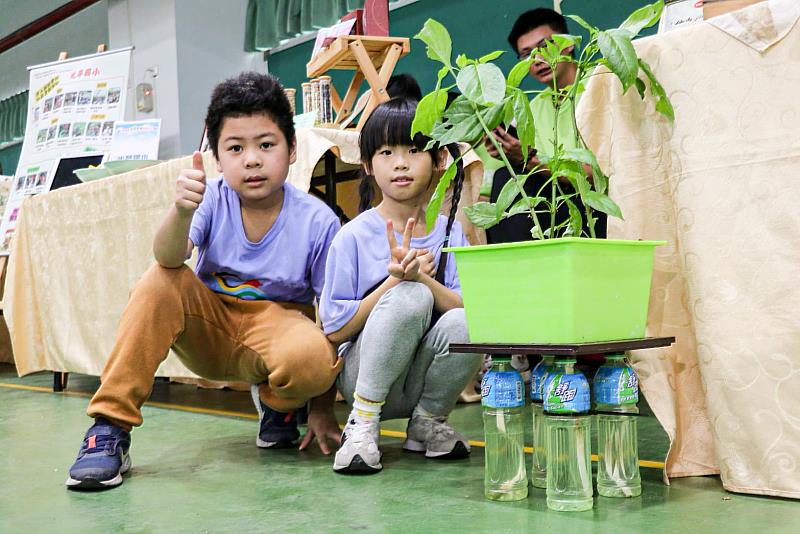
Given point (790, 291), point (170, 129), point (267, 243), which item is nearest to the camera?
point (790, 291)

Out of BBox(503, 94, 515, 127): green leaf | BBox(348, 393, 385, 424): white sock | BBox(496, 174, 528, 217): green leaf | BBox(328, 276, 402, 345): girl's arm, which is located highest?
BBox(503, 94, 515, 127): green leaf

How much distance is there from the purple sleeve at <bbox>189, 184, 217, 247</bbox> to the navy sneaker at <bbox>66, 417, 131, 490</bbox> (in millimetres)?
415

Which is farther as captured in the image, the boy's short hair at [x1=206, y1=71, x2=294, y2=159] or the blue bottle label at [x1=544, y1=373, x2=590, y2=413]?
the boy's short hair at [x1=206, y1=71, x2=294, y2=159]

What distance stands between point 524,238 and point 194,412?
105 centimetres

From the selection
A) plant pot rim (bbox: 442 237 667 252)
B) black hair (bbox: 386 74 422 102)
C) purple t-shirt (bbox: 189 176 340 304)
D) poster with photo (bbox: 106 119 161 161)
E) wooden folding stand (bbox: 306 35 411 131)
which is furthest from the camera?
poster with photo (bbox: 106 119 161 161)

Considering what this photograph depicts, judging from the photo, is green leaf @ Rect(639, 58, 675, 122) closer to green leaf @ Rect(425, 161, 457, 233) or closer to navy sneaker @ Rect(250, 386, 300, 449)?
green leaf @ Rect(425, 161, 457, 233)

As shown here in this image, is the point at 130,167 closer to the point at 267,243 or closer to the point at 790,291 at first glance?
the point at 267,243

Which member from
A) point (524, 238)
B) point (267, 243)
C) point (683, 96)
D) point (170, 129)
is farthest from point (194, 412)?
point (170, 129)

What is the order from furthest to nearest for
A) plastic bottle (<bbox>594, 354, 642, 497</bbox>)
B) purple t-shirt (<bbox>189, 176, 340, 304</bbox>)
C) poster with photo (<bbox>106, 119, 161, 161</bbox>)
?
poster with photo (<bbox>106, 119, 161, 161</bbox>), purple t-shirt (<bbox>189, 176, 340, 304</bbox>), plastic bottle (<bbox>594, 354, 642, 497</bbox>)

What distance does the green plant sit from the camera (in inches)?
47.9

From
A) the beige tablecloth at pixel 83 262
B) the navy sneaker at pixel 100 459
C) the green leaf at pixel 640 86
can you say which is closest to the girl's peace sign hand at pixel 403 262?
Result: the green leaf at pixel 640 86

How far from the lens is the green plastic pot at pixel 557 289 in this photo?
3.75 feet

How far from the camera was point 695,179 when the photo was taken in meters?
1.30

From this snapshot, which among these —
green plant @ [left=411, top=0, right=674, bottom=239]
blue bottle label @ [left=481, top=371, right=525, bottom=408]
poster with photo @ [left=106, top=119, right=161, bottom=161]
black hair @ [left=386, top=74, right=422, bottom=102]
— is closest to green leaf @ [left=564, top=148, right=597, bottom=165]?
green plant @ [left=411, top=0, right=674, bottom=239]
